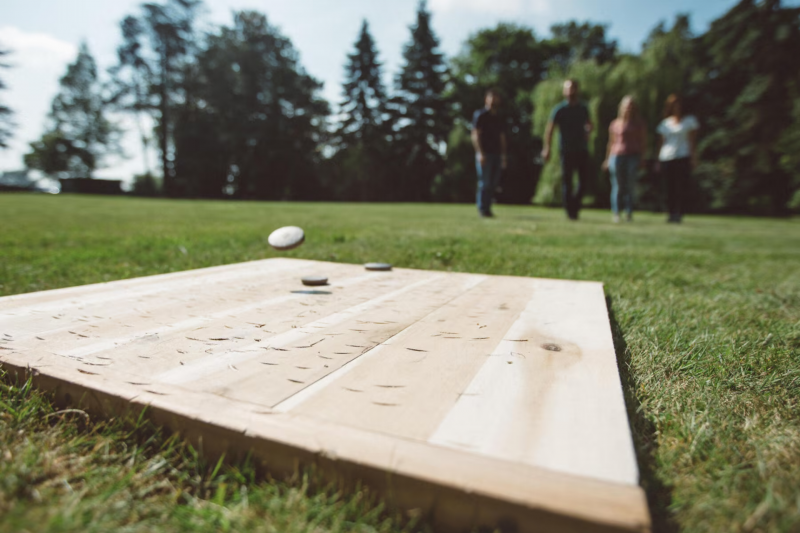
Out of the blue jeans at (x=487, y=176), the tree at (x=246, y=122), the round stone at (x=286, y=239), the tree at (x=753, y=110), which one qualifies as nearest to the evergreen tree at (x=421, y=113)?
the tree at (x=246, y=122)

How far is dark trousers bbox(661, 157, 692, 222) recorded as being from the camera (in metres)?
7.28

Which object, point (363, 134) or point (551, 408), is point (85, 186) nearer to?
point (363, 134)

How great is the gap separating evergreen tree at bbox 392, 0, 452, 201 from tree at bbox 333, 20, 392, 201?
1.28m

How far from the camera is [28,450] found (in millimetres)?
772

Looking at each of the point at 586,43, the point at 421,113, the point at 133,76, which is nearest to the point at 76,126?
the point at 133,76

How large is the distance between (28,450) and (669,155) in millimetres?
8498

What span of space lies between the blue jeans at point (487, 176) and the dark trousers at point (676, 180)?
111 inches

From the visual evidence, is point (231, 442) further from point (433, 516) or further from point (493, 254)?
point (493, 254)

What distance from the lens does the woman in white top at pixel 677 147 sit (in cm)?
708

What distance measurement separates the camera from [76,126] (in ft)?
130

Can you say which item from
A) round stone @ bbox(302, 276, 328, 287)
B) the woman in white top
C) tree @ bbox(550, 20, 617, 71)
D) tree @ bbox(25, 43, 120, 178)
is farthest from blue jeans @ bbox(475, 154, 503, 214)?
tree @ bbox(25, 43, 120, 178)

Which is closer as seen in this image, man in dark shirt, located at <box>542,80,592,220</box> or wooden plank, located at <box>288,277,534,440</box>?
wooden plank, located at <box>288,277,534,440</box>

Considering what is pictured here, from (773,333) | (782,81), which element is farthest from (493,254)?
(782,81)

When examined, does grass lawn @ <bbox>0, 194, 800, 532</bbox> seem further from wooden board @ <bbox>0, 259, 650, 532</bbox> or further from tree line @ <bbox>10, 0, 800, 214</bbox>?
tree line @ <bbox>10, 0, 800, 214</bbox>
